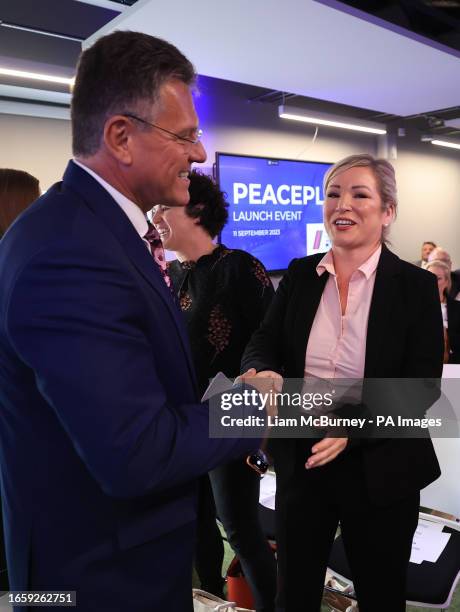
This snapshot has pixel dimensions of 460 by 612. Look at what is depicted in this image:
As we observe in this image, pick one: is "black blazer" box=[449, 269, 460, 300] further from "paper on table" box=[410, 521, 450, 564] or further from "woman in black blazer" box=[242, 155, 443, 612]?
"woman in black blazer" box=[242, 155, 443, 612]

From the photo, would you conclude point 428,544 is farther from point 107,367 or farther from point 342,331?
point 107,367

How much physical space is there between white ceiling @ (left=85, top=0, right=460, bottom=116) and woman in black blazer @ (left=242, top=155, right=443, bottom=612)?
1.83 metres

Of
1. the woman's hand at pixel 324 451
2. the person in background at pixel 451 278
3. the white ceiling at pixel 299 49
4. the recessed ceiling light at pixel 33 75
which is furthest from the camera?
the person in background at pixel 451 278

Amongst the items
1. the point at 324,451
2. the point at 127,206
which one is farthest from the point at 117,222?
the point at 324,451

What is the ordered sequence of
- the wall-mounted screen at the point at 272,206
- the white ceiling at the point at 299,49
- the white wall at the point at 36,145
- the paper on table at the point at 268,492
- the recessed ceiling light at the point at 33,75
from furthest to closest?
the wall-mounted screen at the point at 272,206 → the white wall at the point at 36,145 → the recessed ceiling light at the point at 33,75 → the white ceiling at the point at 299,49 → the paper on table at the point at 268,492

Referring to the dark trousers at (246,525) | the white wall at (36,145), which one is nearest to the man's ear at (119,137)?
the dark trousers at (246,525)

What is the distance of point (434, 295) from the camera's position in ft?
4.65

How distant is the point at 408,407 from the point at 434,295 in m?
0.34

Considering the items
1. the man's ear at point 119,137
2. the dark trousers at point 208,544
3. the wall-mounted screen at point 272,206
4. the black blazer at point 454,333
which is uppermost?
the wall-mounted screen at point 272,206

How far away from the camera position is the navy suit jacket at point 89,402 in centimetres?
68

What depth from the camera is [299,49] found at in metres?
3.44

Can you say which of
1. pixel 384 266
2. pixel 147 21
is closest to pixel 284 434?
pixel 384 266

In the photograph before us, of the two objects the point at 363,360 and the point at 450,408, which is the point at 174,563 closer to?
the point at 363,360

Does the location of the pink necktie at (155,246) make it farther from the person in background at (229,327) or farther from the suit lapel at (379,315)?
the person in background at (229,327)
